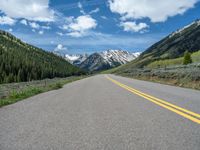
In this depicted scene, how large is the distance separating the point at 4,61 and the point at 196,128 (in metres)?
122

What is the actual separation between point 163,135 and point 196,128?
37.2 inches

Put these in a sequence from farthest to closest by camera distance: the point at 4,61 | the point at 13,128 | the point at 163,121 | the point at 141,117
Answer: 1. the point at 4,61
2. the point at 141,117
3. the point at 163,121
4. the point at 13,128

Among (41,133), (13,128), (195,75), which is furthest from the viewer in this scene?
(195,75)

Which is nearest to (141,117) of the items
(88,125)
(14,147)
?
(88,125)

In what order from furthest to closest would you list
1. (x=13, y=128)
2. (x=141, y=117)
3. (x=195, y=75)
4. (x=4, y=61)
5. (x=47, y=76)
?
1. (x=47, y=76)
2. (x=4, y=61)
3. (x=195, y=75)
4. (x=141, y=117)
5. (x=13, y=128)

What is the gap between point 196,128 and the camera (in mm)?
5438

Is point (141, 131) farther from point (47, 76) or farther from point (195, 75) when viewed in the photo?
point (47, 76)

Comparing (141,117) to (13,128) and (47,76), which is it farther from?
(47,76)

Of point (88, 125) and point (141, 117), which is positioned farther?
point (141, 117)

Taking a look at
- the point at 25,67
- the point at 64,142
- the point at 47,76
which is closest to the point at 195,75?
the point at 64,142

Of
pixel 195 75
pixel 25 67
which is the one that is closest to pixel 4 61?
pixel 25 67

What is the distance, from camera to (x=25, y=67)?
12088 centimetres

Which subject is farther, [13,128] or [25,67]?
[25,67]

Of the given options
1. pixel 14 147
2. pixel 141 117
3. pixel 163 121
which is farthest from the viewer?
pixel 141 117
